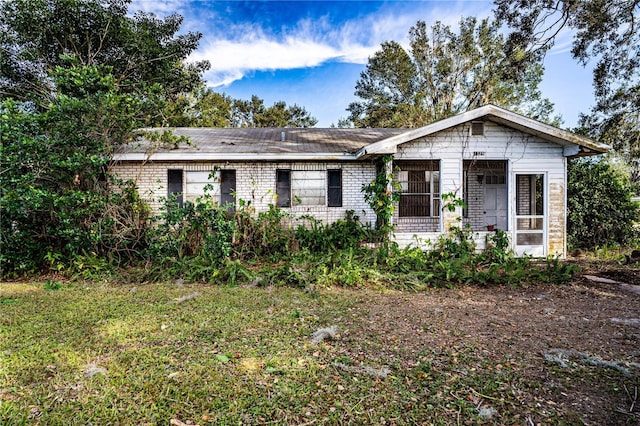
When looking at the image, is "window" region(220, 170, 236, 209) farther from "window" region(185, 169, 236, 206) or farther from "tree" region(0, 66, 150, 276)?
"tree" region(0, 66, 150, 276)

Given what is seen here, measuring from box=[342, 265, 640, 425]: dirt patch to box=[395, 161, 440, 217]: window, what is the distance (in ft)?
19.6

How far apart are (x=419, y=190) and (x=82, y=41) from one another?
17.4m

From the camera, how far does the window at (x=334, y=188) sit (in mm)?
10312

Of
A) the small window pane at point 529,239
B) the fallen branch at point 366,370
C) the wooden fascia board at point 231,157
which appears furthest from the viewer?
the wooden fascia board at point 231,157

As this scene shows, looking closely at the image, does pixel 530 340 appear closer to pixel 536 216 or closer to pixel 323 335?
pixel 323 335

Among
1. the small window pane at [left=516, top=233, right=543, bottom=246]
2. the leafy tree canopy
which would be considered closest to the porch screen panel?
the small window pane at [left=516, top=233, right=543, bottom=246]

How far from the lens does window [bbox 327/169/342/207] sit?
33.8ft

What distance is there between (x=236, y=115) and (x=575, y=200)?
100ft

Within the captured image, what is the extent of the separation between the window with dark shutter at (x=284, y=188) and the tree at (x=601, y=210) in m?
8.79

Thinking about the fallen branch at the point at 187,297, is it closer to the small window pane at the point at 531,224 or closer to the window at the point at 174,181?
the window at the point at 174,181

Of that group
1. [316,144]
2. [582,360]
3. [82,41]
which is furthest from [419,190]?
[82,41]

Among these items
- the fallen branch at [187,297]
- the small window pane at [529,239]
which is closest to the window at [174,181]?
the fallen branch at [187,297]

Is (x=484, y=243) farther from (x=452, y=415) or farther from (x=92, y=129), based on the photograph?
(x=92, y=129)

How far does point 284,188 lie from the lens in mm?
10289
